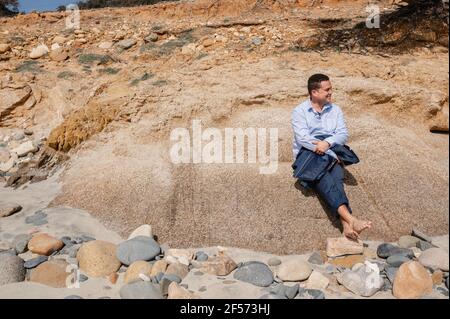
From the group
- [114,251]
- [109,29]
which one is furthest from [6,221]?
[109,29]

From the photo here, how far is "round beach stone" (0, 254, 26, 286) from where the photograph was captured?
3.06 metres

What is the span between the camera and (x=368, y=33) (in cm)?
657

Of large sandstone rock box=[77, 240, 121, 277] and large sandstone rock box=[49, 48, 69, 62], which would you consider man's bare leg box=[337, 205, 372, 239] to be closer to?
large sandstone rock box=[77, 240, 121, 277]

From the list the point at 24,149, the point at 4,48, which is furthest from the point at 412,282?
the point at 4,48

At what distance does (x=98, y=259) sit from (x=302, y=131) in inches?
73.5

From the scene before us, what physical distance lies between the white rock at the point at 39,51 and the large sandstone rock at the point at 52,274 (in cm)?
607

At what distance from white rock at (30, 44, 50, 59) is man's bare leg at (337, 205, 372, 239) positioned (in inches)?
276

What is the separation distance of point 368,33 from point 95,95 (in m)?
4.19

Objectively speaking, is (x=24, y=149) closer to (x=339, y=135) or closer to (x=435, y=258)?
(x=339, y=135)

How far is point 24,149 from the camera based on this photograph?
593 centimetres

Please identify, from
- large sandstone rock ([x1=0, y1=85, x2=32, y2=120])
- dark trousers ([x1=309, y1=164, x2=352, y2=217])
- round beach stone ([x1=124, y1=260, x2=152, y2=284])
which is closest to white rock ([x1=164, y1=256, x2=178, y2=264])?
round beach stone ([x1=124, y1=260, x2=152, y2=284])
